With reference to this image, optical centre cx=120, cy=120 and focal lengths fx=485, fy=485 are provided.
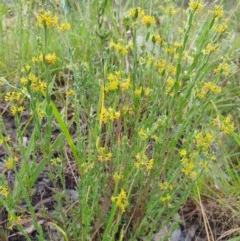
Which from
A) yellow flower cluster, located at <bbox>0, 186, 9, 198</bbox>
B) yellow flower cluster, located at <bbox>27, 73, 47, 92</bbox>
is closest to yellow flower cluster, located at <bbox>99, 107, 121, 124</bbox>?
yellow flower cluster, located at <bbox>27, 73, 47, 92</bbox>

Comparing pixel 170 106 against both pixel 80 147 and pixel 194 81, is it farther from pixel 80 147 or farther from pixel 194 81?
pixel 80 147

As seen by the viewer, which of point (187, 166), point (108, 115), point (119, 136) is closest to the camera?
point (108, 115)

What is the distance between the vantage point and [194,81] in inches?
55.0

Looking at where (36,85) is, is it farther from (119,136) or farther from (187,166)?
(187,166)

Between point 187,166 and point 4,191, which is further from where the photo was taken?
point 187,166

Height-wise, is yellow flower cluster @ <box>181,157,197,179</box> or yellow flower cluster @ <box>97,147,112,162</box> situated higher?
yellow flower cluster @ <box>97,147,112,162</box>

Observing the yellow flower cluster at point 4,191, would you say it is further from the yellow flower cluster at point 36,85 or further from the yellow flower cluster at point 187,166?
the yellow flower cluster at point 187,166

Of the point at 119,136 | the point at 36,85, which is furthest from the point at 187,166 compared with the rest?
the point at 36,85

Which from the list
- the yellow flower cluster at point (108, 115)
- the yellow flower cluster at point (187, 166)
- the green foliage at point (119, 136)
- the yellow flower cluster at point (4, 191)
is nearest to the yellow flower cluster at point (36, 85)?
the green foliage at point (119, 136)

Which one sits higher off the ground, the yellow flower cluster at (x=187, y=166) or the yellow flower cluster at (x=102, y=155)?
the yellow flower cluster at (x=102, y=155)

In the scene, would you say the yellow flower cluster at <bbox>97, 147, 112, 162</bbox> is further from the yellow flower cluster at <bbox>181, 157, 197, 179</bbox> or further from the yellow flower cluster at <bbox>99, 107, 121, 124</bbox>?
the yellow flower cluster at <bbox>181, 157, 197, 179</bbox>

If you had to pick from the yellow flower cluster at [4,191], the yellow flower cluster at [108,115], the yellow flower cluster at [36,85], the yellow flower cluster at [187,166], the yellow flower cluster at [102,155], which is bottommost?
the yellow flower cluster at [4,191]

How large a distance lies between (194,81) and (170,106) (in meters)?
0.11

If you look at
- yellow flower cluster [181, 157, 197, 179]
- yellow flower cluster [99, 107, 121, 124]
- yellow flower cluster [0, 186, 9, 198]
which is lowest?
yellow flower cluster [0, 186, 9, 198]
